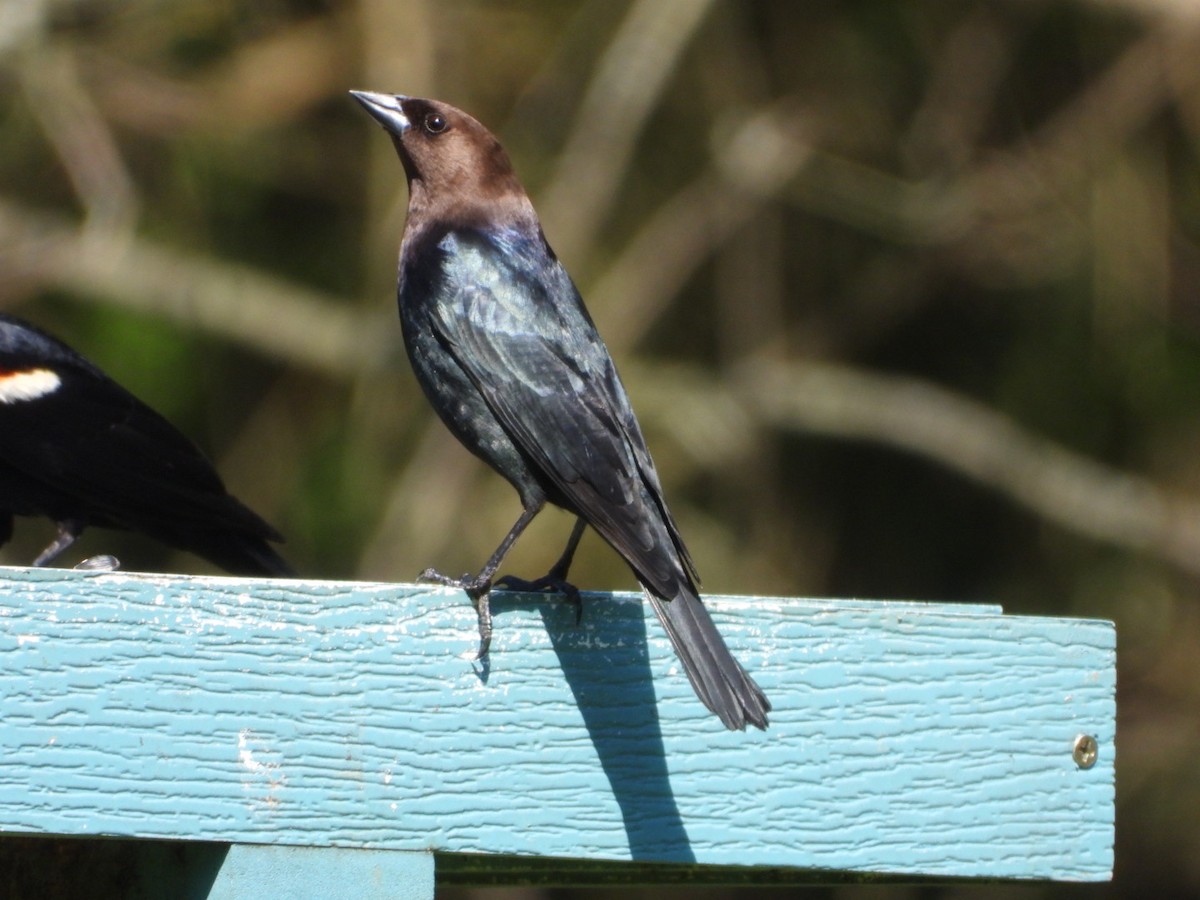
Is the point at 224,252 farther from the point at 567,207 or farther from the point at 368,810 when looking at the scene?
the point at 368,810

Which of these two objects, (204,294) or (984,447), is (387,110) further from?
(984,447)

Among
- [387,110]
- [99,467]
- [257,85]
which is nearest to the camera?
[99,467]

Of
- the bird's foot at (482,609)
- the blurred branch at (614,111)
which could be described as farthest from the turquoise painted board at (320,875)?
the blurred branch at (614,111)

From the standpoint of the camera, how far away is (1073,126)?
5066 mm

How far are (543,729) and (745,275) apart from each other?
3.43 metres

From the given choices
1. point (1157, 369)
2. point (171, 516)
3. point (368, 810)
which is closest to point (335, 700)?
point (368, 810)

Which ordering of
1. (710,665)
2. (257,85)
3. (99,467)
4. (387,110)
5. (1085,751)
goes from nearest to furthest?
(710,665), (1085,751), (99,467), (387,110), (257,85)

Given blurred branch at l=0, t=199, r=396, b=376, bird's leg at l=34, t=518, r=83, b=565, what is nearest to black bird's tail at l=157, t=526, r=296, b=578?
bird's leg at l=34, t=518, r=83, b=565

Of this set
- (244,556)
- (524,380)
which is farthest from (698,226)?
(524,380)

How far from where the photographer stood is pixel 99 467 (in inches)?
110

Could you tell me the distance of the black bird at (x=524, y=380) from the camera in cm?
189

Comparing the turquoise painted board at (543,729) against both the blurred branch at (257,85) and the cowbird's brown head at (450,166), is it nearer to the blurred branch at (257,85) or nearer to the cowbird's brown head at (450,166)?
the cowbird's brown head at (450,166)

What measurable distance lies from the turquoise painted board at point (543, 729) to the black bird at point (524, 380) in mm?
118

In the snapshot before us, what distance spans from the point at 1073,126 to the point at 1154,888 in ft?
8.65
